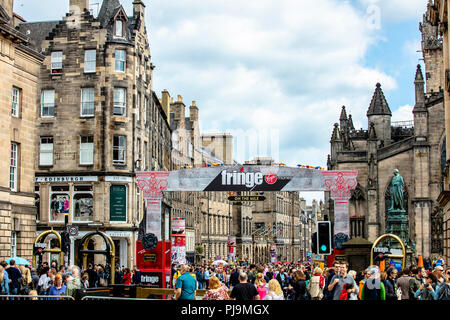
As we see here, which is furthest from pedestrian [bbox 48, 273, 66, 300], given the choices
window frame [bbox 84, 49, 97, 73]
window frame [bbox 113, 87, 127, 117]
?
window frame [bbox 84, 49, 97, 73]

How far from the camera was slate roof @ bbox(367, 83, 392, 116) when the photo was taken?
63.6m

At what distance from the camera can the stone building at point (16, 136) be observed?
2659 cm

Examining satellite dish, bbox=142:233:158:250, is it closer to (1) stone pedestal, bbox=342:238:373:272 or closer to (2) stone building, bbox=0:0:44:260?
(2) stone building, bbox=0:0:44:260

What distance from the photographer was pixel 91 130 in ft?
133

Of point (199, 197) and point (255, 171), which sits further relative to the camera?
point (199, 197)

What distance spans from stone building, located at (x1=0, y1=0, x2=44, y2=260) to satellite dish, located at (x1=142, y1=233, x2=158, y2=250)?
534cm

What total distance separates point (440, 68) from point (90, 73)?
38.5 meters

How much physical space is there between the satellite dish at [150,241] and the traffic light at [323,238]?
7760 millimetres

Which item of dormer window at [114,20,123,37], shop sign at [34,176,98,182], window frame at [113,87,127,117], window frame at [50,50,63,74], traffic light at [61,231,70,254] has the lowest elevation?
A: traffic light at [61,231,70,254]

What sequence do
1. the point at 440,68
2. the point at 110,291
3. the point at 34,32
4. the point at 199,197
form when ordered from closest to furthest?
the point at 110,291 < the point at 34,32 < the point at 440,68 < the point at 199,197

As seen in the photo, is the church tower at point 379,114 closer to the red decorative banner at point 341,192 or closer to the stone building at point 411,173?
the stone building at point 411,173

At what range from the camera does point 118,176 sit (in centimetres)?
4012
